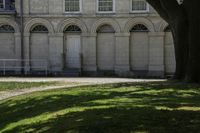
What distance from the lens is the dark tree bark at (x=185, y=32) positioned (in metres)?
22.2

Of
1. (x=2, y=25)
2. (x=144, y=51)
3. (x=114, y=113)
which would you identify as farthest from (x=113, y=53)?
(x=114, y=113)

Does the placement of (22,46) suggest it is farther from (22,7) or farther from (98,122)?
(98,122)

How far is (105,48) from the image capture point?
45000 millimetres

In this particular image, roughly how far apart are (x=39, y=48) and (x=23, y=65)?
1.86 m

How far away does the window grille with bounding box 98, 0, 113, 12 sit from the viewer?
45228 millimetres

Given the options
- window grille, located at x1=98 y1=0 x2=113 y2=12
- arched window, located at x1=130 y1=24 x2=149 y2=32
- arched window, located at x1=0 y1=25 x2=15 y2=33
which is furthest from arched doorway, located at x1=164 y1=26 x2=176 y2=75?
arched window, located at x1=0 y1=25 x2=15 y2=33

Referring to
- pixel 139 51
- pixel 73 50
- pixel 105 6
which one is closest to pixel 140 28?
pixel 139 51

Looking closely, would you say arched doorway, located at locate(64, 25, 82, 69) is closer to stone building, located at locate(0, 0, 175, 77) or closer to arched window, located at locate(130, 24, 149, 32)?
stone building, located at locate(0, 0, 175, 77)

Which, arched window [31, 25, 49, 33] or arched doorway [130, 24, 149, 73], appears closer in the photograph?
arched doorway [130, 24, 149, 73]

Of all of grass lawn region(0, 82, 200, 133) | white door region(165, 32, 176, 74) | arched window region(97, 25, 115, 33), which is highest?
arched window region(97, 25, 115, 33)

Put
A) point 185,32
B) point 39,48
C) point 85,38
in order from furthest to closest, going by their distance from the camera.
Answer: point 39,48 < point 85,38 < point 185,32

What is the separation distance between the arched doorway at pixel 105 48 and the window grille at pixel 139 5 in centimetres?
247

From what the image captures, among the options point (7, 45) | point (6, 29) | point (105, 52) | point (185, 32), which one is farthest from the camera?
point (6, 29)

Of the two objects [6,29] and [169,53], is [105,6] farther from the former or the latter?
[6,29]
